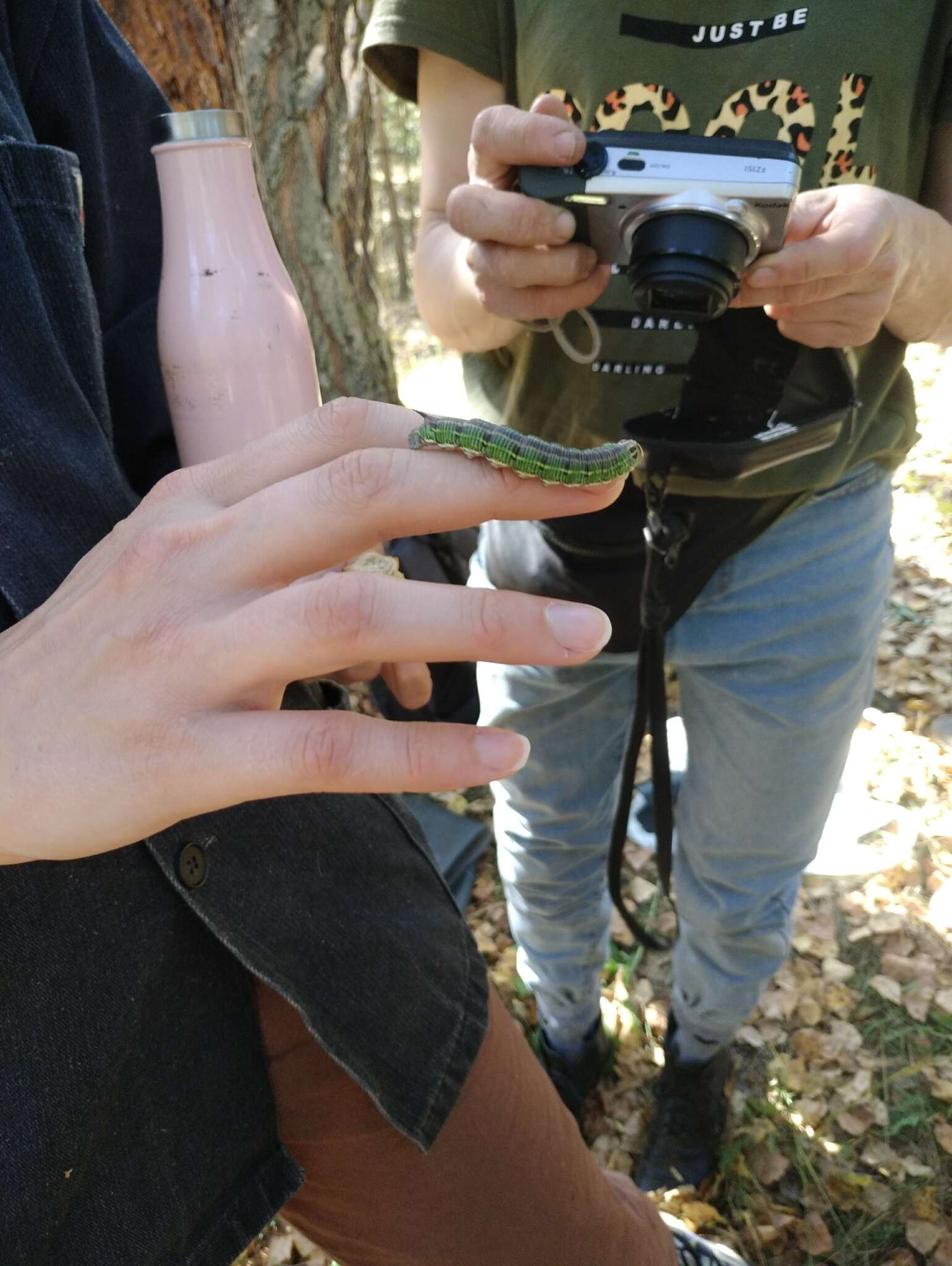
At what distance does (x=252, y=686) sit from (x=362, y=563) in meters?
0.45

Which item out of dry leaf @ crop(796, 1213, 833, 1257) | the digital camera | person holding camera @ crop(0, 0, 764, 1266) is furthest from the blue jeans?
person holding camera @ crop(0, 0, 764, 1266)

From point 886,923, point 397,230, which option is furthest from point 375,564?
point 397,230

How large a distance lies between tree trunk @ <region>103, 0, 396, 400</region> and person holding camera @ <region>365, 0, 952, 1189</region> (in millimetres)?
1644

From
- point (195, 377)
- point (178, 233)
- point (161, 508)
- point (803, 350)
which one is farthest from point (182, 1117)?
point (803, 350)

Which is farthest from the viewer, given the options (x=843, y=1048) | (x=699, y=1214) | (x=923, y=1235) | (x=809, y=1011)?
(x=809, y=1011)

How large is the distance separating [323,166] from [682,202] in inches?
114

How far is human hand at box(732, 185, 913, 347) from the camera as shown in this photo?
49.9 inches

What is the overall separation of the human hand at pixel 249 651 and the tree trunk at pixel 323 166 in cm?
264

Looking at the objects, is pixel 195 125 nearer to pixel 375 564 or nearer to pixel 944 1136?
pixel 375 564

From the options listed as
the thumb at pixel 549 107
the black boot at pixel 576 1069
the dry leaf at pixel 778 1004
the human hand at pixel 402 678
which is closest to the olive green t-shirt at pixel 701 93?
the thumb at pixel 549 107

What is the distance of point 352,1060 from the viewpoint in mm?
1091

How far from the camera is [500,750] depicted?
73 centimetres

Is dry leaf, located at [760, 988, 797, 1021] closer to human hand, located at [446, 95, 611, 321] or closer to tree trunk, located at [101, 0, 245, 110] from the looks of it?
human hand, located at [446, 95, 611, 321]

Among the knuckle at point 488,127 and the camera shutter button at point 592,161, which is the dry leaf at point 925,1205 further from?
the knuckle at point 488,127
